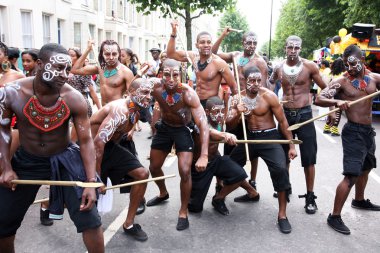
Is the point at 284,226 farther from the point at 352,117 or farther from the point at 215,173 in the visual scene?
the point at 352,117

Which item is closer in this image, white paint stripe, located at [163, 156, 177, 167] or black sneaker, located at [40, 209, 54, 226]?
black sneaker, located at [40, 209, 54, 226]

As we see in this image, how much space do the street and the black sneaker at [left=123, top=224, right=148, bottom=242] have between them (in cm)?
5

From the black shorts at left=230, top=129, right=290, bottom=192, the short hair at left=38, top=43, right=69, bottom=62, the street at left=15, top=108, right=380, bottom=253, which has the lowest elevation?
the street at left=15, top=108, right=380, bottom=253

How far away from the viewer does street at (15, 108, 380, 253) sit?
3.76 meters

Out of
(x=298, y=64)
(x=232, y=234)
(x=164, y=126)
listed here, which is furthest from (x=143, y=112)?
(x=298, y=64)

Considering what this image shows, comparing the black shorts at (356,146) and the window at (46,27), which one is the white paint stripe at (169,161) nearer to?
the black shorts at (356,146)

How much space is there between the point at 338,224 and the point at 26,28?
16.1 meters

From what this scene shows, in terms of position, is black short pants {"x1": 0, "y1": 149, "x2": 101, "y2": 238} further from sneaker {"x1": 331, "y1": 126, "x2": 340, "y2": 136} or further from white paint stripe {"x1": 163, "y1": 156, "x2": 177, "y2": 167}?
sneaker {"x1": 331, "y1": 126, "x2": 340, "y2": 136}

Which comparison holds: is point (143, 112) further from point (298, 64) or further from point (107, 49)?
point (298, 64)

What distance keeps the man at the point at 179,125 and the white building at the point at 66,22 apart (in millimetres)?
6096

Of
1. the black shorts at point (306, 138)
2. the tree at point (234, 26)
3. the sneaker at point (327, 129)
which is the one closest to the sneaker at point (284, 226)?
the black shorts at point (306, 138)

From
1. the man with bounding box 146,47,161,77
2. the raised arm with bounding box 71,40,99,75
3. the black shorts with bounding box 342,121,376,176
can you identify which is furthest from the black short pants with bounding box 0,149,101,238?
the man with bounding box 146,47,161,77

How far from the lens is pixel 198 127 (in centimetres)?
420

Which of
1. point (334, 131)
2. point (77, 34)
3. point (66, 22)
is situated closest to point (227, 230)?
point (334, 131)
